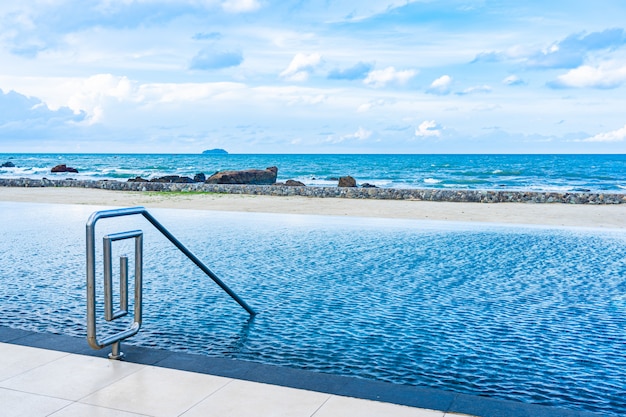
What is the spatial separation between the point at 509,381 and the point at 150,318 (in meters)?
3.53

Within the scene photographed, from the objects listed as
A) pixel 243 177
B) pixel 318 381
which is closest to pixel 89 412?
pixel 318 381

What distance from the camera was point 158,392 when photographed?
3889 mm

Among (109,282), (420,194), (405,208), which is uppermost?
(109,282)

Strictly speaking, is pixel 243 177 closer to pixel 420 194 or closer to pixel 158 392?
pixel 420 194

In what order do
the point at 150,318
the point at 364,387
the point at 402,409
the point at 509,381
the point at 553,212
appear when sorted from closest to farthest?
the point at 402,409 → the point at 364,387 → the point at 509,381 → the point at 150,318 → the point at 553,212

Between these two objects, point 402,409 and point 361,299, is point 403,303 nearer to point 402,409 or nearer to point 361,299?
point 361,299

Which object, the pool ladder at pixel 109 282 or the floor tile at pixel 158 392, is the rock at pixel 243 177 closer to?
the pool ladder at pixel 109 282

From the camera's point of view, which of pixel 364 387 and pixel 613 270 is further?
pixel 613 270

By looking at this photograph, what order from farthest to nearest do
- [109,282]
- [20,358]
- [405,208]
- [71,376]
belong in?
1. [405,208]
2. [20,358]
3. [109,282]
4. [71,376]

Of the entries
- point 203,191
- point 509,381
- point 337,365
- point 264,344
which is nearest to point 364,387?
point 337,365

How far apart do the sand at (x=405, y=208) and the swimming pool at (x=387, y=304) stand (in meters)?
4.30

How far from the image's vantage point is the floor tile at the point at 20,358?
4273 millimetres

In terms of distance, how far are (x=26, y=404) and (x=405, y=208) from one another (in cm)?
1799

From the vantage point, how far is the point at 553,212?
2022 cm
